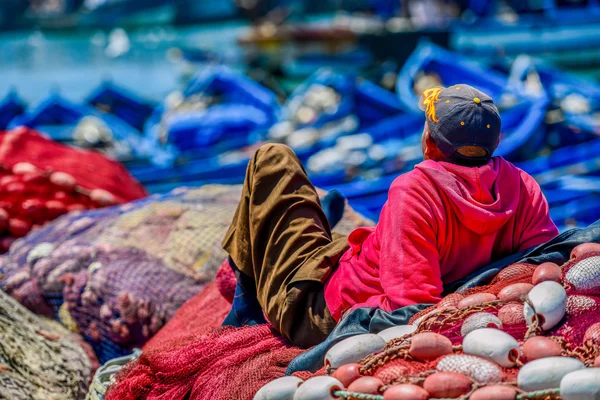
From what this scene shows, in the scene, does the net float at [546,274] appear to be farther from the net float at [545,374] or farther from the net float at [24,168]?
the net float at [24,168]

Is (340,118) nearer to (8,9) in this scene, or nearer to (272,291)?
(272,291)

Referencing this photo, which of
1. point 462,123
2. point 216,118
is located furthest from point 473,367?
point 216,118

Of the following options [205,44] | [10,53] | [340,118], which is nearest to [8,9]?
[10,53]

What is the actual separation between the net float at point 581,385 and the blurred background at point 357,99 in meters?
3.47

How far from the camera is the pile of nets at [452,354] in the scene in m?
2.01

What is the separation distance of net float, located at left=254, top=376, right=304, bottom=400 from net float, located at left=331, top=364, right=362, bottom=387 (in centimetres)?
12

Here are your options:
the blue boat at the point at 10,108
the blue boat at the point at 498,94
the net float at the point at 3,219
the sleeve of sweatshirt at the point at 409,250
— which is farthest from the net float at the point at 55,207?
the blue boat at the point at 10,108

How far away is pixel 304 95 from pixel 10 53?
53.7 ft

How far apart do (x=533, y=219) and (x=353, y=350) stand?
2.61ft

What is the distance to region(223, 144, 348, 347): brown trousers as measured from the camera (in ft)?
8.95

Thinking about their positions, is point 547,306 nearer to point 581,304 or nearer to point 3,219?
point 581,304

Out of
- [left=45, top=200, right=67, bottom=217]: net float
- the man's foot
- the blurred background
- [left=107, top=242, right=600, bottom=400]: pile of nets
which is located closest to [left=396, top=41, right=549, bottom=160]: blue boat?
the blurred background

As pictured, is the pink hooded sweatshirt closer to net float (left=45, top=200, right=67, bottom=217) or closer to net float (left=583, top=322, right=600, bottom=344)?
net float (left=583, top=322, right=600, bottom=344)

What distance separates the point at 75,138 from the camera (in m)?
8.55
